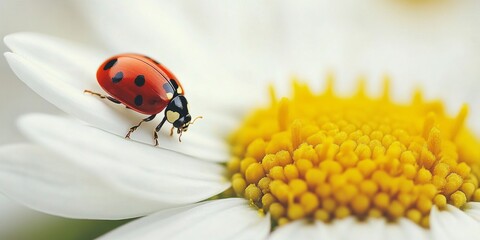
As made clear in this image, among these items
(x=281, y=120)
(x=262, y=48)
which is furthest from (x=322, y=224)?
(x=262, y=48)

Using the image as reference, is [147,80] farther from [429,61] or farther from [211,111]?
[429,61]

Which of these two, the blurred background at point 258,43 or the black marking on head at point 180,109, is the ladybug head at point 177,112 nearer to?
the black marking on head at point 180,109

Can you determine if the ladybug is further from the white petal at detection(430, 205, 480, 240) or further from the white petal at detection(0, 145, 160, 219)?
the white petal at detection(430, 205, 480, 240)

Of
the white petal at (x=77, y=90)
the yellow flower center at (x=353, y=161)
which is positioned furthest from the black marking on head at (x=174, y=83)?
the yellow flower center at (x=353, y=161)

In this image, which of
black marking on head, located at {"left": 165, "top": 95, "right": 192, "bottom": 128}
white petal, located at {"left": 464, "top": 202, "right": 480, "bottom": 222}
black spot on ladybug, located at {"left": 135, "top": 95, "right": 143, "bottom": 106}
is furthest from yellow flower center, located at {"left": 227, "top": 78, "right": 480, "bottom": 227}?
black spot on ladybug, located at {"left": 135, "top": 95, "right": 143, "bottom": 106}

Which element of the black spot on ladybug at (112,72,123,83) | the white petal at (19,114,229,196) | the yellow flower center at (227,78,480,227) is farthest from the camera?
the black spot on ladybug at (112,72,123,83)

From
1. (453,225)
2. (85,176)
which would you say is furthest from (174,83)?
(453,225)
